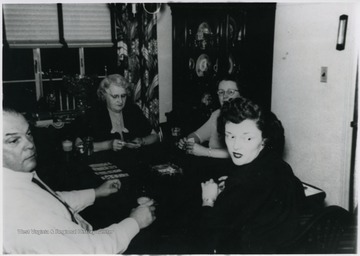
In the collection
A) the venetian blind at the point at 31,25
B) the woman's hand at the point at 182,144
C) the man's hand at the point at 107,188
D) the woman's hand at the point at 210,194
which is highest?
the venetian blind at the point at 31,25

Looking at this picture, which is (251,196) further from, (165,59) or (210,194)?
(165,59)

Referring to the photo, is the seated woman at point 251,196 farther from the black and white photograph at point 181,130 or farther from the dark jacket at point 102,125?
the dark jacket at point 102,125

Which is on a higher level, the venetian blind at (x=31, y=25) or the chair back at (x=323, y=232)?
the venetian blind at (x=31, y=25)

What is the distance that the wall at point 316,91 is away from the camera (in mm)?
2738

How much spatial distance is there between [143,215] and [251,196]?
412 mm

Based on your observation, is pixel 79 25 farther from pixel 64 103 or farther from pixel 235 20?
pixel 235 20

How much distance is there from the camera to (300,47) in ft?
10.1

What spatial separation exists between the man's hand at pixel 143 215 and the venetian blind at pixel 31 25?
2.89 metres

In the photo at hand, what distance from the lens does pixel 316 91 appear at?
2979 millimetres

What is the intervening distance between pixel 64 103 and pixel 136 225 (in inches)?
117

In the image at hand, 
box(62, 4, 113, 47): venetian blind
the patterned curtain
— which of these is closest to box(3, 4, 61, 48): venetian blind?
box(62, 4, 113, 47): venetian blind

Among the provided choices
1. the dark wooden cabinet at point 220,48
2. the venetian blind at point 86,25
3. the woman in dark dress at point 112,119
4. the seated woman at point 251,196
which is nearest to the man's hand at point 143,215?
the seated woman at point 251,196

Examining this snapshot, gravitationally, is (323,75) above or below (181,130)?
above

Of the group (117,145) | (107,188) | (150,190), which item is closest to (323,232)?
(150,190)
